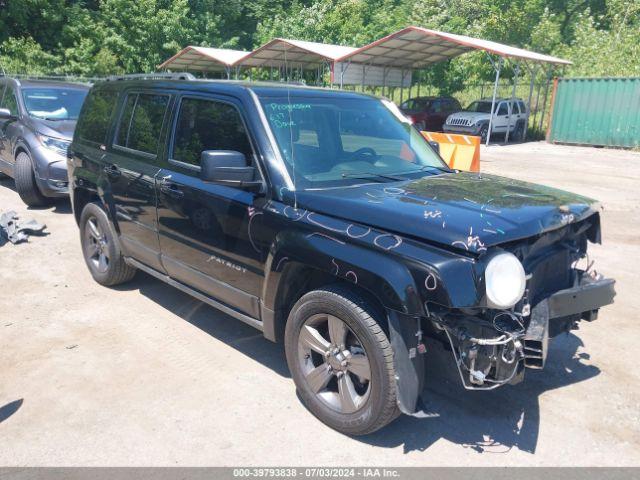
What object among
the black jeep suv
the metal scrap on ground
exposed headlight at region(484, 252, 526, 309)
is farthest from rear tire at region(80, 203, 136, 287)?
exposed headlight at region(484, 252, 526, 309)

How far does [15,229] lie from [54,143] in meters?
1.73

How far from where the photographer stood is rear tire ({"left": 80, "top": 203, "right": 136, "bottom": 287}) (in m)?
5.16

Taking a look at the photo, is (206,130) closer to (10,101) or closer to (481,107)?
(10,101)

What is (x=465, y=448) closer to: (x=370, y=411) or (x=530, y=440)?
(x=530, y=440)

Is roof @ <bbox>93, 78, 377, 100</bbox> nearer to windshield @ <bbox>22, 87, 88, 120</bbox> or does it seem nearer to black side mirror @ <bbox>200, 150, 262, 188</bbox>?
black side mirror @ <bbox>200, 150, 262, 188</bbox>

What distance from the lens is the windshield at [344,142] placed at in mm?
3602

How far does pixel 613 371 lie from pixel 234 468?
281cm

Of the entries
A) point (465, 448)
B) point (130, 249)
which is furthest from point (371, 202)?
point (130, 249)

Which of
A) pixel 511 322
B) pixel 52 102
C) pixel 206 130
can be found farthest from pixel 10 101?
pixel 511 322

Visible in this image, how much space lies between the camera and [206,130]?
397cm

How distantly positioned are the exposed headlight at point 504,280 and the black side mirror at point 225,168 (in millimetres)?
1580

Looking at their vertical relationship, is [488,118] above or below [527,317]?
above

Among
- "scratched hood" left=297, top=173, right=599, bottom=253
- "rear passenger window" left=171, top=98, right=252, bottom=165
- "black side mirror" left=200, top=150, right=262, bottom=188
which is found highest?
"rear passenger window" left=171, top=98, right=252, bottom=165

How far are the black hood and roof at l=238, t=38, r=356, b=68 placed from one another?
15657 mm
